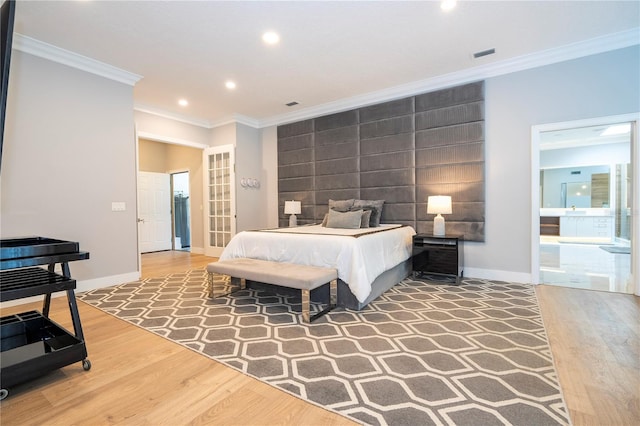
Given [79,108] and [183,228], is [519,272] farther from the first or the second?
[183,228]

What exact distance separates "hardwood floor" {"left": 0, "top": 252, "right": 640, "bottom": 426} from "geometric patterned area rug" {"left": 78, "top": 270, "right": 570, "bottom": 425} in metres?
0.10

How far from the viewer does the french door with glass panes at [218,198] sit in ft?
19.8

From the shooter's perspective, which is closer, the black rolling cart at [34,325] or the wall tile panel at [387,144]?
the black rolling cart at [34,325]

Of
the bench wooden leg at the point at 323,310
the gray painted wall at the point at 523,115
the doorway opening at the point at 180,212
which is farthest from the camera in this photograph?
the doorway opening at the point at 180,212

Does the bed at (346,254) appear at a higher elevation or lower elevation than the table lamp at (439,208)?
lower

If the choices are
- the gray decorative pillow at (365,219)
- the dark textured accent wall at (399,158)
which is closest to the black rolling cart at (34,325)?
the gray decorative pillow at (365,219)

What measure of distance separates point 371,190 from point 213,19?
3.23 metres

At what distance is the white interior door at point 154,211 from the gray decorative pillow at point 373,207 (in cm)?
530

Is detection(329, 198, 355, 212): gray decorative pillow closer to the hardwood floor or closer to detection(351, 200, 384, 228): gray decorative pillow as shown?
detection(351, 200, 384, 228): gray decorative pillow

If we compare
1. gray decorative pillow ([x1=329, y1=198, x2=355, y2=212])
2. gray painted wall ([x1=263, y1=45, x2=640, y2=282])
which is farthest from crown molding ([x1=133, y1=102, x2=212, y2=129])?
gray painted wall ([x1=263, y1=45, x2=640, y2=282])

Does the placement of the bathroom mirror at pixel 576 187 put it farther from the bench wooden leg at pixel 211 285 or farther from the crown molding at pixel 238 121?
the bench wooden leg at pixel 211 285

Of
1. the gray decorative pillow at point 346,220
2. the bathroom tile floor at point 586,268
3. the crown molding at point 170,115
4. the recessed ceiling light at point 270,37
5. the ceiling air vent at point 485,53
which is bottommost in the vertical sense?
the bathroom tile floor at point 586,268

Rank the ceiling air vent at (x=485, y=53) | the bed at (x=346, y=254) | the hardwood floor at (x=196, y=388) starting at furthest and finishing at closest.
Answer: the ceiling air vent at (x=485, y=53) → the bed at (x=346, y=254) → the hardwood floor at (x=196, y=388)

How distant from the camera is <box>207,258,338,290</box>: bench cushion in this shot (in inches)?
105
